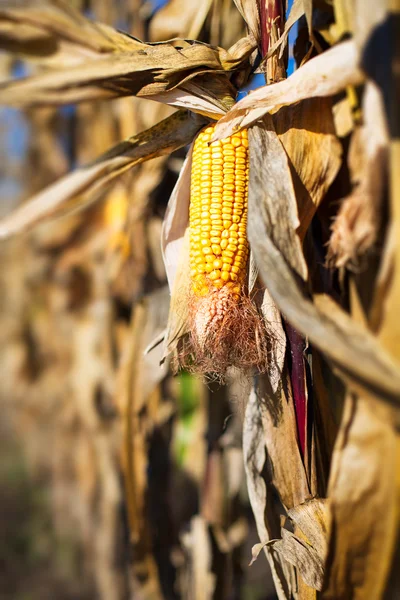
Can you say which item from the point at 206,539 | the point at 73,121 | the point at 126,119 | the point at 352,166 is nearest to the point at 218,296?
the point at 352,166

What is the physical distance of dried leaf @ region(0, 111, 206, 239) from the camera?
858mm

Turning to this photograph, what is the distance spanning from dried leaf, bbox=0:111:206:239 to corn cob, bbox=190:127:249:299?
0.11 meters

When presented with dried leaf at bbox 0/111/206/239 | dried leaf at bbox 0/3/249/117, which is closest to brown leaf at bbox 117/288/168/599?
dried leaf at bbox 0/111/206/239

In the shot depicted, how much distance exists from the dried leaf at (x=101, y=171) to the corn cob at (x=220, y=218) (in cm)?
11

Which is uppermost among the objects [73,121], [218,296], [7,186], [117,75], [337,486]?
[7,186]

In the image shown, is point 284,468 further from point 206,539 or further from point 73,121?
point 73,121

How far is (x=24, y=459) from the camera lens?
392cm

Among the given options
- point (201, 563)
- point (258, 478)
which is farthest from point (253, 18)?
point (201, 563)

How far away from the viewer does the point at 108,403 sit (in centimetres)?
215

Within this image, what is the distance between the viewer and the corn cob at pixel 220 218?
82cm

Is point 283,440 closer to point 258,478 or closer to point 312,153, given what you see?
point 258,478

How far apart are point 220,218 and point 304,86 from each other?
0.22 m

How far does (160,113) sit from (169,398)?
85cm

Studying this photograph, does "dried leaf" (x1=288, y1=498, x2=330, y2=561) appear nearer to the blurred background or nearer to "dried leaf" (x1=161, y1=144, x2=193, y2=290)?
the blurred background
